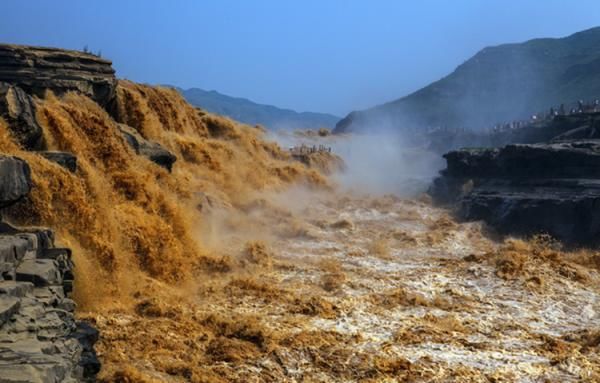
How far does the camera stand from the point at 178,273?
43.4 ft

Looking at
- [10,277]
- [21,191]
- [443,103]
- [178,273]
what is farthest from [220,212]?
[443,103]

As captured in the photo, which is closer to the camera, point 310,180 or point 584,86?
point 310,180

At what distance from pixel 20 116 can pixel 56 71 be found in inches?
207

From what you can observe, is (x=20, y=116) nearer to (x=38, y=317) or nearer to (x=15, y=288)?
(x=15, y=288)

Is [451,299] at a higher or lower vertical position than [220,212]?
lower

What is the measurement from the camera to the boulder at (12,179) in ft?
26.9

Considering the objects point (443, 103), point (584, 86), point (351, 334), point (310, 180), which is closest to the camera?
point (351, 334)

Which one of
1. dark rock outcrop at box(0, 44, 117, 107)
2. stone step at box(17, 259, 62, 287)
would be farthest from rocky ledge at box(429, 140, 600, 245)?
stone step at box(17, 259, 62, 287)

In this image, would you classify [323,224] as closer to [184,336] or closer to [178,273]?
[178,273]

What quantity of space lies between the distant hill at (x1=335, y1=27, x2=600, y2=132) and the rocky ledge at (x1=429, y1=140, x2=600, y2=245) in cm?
5465

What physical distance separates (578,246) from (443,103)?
354ft

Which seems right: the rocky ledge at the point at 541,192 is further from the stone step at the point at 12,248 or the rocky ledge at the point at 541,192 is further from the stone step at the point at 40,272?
the stone step at the point at 12,248

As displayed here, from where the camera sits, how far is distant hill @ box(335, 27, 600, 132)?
9675 centimetres

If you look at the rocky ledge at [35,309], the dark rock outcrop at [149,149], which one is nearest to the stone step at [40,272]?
the rocky ledge at [35,309]
